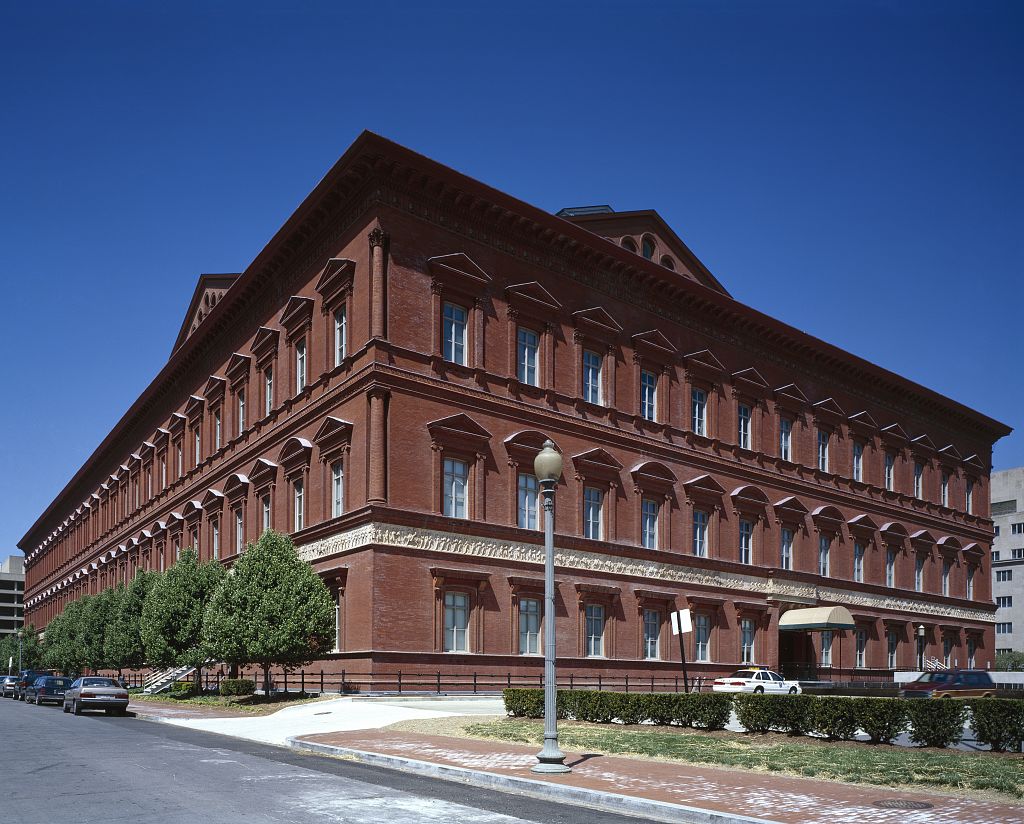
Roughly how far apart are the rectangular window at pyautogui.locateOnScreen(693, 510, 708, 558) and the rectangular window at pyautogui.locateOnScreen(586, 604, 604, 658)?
7.03 metres

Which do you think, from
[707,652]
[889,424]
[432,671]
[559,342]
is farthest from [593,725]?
[889,424]

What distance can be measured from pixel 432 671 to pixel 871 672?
97.1ft

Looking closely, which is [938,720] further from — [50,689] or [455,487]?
[50,689]

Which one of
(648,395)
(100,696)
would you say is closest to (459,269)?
(648,395)

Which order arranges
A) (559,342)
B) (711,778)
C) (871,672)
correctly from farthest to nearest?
(871,672) → (559,342) → (711,778)

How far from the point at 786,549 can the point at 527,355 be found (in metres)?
19.3

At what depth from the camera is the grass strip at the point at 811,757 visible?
14.9m

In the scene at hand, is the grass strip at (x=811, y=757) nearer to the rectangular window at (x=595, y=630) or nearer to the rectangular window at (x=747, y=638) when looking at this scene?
the rectangular window at (x=595, y=630)

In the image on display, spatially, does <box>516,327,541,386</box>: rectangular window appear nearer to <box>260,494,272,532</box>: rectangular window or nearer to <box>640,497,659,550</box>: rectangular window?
<box>640,497,659,550</box>: rectangular window

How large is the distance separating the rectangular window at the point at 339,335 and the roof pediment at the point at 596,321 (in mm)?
9389

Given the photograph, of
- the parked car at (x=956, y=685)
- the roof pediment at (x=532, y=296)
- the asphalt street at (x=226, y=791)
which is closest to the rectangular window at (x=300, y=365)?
the roof pediment at (x=532, y=296)

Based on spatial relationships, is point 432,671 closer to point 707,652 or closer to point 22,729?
point 22,729

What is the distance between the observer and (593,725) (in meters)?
24.0

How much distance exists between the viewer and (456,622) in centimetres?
3584
